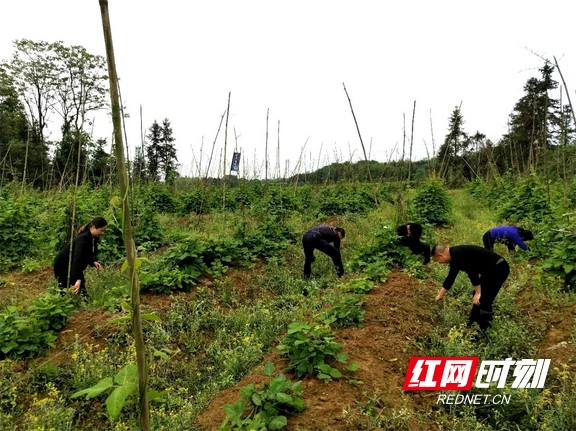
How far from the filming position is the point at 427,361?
3.86 m

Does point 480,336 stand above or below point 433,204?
below

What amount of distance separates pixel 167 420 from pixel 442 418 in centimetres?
232

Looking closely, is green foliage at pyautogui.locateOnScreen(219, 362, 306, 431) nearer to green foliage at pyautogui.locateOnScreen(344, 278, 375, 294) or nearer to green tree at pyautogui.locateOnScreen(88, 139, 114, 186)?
green foliage at pyautogui.locateOnScreen(344, 278, 375, 294)

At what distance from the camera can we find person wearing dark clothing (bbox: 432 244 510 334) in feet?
15.1

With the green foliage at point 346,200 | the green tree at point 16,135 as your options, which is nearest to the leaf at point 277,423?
the green foliage at point 346,200

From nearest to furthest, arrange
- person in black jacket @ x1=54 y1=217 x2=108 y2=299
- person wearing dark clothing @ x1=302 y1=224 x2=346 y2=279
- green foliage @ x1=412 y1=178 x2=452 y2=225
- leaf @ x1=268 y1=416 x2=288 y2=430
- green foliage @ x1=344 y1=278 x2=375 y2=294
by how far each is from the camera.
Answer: leaf @ x1=268 y1=416 x2=288 y2=430 < green foliage @ x1=344 y1=278 x2=375 y2=294 < person in black jacket @ x1=54 y1=217 x2=108 y2=299 < person wearing dark clothing @ x1=302 y1=224 x2=346 y2=279 < green foliage @ x1=412 y1=178 x2=452 y2=225

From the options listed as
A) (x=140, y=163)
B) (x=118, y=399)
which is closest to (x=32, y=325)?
(x=118, y=399)

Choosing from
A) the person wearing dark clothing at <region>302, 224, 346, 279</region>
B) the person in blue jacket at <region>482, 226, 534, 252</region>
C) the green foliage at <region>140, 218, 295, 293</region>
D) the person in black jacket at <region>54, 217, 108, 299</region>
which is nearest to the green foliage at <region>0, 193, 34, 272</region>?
the person in black jacket at <region>54, 217, 108, 299</region>

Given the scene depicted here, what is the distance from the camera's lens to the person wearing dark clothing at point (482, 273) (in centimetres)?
459

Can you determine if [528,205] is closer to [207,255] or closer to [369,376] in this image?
[207,255]

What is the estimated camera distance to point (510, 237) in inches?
281

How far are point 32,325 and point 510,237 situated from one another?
7790 mm

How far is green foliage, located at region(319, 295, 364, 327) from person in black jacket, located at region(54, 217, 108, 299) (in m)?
3.38

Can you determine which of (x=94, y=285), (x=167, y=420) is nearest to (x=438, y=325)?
(x=167, y=420)
